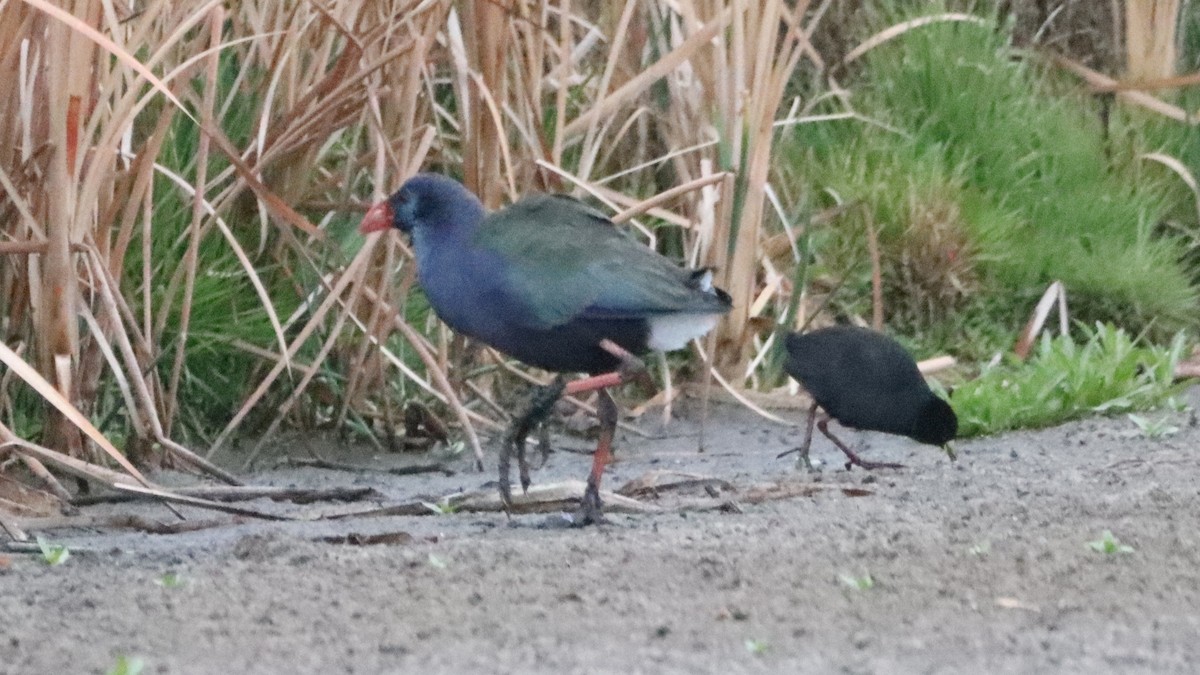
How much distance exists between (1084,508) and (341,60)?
1.92 meters

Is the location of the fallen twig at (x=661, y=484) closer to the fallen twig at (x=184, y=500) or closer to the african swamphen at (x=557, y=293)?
the african swamphen at (x=557, y=293)

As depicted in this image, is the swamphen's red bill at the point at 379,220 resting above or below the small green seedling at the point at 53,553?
above

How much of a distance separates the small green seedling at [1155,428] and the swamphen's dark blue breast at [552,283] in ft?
4.66

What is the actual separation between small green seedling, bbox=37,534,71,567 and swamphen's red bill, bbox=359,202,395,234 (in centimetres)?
101

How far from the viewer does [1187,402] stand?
15.5ft

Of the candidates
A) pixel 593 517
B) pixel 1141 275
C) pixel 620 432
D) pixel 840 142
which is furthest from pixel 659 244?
pixel 593 517

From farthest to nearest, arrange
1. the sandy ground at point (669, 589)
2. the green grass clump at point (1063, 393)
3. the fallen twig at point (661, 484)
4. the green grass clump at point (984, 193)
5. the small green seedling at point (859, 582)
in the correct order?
1. the green grass clump at point (984, 193)
2. the green grass clump at point (1063, 393)
3. the fallen twig at point (661, 484)
4. the small green seedling at point (859, 582)
5. the sandy ground at point (669, 589)

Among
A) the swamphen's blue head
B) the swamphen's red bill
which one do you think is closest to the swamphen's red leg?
the swamphen's blue head

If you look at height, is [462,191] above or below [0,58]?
below

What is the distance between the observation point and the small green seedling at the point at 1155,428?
14.2 ft

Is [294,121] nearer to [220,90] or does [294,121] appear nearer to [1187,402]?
[220,90]

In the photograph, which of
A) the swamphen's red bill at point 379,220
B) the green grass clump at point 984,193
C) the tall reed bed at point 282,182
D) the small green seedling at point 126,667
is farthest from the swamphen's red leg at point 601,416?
the green grass clump at point 984,193

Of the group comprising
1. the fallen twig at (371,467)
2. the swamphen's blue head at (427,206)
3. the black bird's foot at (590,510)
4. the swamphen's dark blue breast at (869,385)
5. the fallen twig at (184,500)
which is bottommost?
the fallen twig at (371,467)

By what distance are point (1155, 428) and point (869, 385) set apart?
2.36 feet
